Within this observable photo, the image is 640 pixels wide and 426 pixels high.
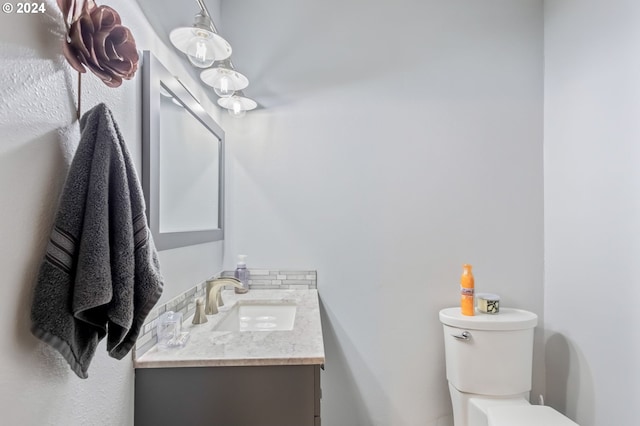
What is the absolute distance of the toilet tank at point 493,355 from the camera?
1.38m

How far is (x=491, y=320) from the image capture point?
55.1 inches

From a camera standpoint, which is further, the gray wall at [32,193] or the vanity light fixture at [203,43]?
the vanity light fixture at [203,43]

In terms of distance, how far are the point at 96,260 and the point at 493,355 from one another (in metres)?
1.56

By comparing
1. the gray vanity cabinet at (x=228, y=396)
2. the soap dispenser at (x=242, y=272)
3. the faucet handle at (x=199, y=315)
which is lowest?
the gray vanity cabinet at (x=228, y=396)

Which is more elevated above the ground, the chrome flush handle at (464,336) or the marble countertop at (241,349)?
the marble countertop at (241,349)

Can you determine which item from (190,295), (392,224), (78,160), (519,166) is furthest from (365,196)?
(78,160)

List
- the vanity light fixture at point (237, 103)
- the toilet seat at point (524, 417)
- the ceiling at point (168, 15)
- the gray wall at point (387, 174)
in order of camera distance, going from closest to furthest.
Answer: the ceiling at point (168, 15) → the toilet seat at point (524, 417) → the vanity light fixture at point (237, 103) → the gray wall at point (387, 174)

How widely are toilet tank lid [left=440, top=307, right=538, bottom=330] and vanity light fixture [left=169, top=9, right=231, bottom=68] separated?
1474 mm

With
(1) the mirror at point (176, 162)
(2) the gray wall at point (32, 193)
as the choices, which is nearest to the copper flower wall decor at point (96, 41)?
(2) the gray wall at point (32, 193)

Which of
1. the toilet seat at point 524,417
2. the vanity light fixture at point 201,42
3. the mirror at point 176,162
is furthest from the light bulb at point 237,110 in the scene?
the toilet seat at point 524,417

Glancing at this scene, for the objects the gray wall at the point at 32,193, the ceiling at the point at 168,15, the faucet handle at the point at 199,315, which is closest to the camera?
the gray wall at the point at 32,193

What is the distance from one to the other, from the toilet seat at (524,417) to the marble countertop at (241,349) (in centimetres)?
85

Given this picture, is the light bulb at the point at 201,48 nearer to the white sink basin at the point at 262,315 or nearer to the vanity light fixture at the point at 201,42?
the vanity light fixture at the point at 201,42

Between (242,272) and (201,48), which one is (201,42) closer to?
(201,48)
